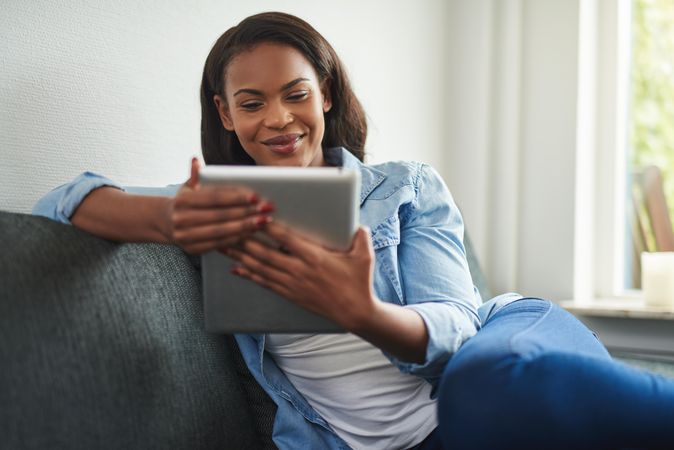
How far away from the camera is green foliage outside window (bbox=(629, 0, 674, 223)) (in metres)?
2.35

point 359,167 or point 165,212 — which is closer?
point 165,212

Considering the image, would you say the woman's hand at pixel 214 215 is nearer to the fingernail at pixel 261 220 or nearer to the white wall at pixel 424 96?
the fingernail at pixel 261 220

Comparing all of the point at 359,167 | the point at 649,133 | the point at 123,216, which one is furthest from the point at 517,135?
the point at 123,216

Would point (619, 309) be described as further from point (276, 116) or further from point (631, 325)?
point (276, 116)

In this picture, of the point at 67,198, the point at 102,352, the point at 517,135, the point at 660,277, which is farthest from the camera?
the point at 517,135

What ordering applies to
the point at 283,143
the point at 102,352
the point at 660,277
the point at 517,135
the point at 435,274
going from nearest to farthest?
the point at 102,352 < the point at 435,274 < the point at 283,143 < the point at 660,277 < the point at 517,135

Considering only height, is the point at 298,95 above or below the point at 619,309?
above

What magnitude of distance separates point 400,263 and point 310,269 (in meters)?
0.37

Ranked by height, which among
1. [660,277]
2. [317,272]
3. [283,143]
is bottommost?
[660,277]

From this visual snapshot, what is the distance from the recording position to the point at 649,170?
7.76 feet

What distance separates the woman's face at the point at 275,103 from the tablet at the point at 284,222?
388mm

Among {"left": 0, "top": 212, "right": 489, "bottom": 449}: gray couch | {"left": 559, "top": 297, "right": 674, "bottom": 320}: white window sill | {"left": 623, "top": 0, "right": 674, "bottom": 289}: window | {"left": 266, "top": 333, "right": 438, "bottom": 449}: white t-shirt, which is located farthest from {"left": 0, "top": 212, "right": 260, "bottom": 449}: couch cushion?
{"left": 623, "top": 0, "right": 674, "bottom": 289}: window

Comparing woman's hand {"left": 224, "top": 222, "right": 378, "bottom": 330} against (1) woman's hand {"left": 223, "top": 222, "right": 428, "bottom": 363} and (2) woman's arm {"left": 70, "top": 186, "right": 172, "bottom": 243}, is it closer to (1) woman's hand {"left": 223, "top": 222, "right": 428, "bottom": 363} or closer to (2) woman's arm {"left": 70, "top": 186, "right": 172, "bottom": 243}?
(1) woman's hand {"left": 223, "top": 222, "right": 428, "bottom": 363}

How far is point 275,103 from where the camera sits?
1.16m
